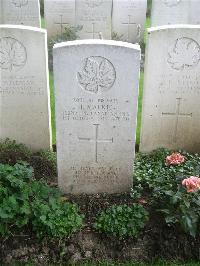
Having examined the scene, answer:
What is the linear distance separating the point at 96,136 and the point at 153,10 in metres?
6.28

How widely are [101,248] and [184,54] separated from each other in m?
2.62

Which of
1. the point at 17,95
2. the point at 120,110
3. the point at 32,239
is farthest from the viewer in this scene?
the point at 17,95

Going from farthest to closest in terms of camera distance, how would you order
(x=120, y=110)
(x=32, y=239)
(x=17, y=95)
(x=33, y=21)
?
1. (x=33, y=21)
2. (x=17, y=95)
3. (x=120, y=110)
4. (x=32, y=239)

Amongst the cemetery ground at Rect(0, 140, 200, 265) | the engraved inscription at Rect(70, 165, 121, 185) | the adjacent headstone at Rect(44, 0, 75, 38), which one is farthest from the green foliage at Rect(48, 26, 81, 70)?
the cemetery ground at Rect(0, 140, 200, 265)

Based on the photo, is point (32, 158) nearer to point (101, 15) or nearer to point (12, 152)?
Answer: point (12, 152)

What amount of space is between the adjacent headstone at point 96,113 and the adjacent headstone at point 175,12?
20.2 feet

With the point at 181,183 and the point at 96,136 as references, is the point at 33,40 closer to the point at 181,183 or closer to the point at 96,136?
the point at 96,136

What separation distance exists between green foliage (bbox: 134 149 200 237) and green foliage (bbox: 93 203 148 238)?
23cm

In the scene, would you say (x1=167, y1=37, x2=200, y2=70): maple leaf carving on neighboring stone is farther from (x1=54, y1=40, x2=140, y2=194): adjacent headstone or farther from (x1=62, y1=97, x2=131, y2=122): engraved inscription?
(x1=62, y1=97, x2=131, y2=122): engraved inscription

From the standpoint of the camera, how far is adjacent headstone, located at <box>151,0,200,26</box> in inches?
391

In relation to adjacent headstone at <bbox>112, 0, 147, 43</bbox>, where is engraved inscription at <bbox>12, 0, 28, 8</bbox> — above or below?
above

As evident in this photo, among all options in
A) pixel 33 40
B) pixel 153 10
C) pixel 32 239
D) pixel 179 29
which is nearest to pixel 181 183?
pixel 32 239

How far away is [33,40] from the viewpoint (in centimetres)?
516

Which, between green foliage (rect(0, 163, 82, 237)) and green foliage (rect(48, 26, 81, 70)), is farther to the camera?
green foliage (rect(48, 26, 81, 70))
